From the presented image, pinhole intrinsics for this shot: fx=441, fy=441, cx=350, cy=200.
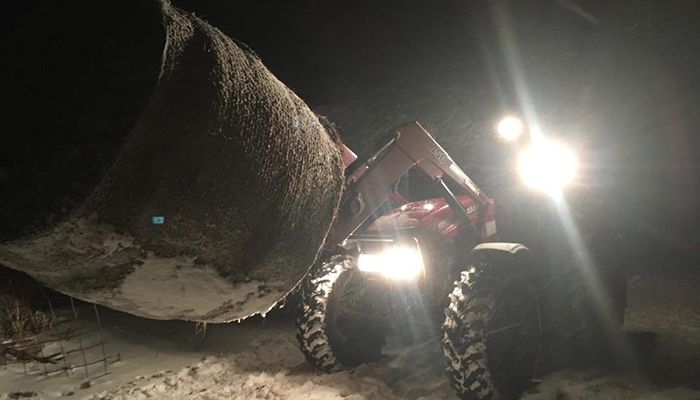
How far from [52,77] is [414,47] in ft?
28.1

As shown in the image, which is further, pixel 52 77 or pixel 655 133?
pixel 655 133

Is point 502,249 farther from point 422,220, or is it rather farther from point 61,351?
point 61,351

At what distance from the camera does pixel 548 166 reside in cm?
457

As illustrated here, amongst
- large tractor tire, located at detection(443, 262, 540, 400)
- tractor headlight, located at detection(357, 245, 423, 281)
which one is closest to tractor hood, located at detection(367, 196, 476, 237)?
tractor headlight, located at detection(357, 245, 423, 281)

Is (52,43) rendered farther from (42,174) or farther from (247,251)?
(247,251)

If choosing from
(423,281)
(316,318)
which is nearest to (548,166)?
(423,281)

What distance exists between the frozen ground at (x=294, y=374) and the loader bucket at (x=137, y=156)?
11.5 feet

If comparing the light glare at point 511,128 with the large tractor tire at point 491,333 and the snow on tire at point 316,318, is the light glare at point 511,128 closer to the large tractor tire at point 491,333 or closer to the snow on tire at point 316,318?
the large tractor tire at point 491,333

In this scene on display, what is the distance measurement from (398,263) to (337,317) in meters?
1.10

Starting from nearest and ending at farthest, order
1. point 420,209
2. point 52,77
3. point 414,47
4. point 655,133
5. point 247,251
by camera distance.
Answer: point 52,77 → point 247,251 → point 420,209 → point 655,133 → point 414,47

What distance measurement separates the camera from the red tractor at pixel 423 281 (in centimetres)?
327

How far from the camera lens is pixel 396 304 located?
4949 mm

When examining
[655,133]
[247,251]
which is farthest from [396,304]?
[655,133]

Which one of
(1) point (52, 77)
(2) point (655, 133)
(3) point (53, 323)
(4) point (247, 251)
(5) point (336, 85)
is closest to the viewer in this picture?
(1) point (52, 77)
